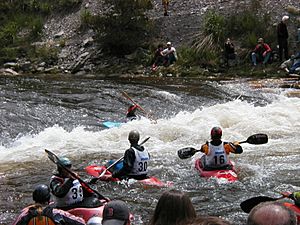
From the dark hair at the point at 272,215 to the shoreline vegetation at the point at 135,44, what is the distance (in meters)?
15.2

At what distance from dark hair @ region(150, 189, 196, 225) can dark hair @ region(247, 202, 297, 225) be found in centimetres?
60

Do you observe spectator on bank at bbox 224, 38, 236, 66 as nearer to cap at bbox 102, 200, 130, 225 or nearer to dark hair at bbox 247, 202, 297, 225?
cap at bbox 102, 200, 130, 225

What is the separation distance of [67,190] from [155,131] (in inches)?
225

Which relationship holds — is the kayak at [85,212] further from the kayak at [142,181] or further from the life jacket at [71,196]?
the kayak at [142,181]

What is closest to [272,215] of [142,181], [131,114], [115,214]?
[115,214]

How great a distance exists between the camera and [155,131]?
1148cm

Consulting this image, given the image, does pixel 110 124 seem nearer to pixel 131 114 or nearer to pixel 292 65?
pixel 131 114

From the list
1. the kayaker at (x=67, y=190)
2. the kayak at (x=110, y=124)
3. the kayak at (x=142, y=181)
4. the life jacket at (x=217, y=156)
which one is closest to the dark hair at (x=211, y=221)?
the kayaker at (x=67, y=190)

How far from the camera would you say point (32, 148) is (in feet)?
33.6

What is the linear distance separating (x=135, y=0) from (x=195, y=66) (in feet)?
14.7

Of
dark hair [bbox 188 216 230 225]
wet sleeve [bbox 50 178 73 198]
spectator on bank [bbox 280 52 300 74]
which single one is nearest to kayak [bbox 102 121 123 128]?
wet sleeve [bbox 50 178 73 198]

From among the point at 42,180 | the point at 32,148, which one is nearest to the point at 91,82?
the point at 32,148

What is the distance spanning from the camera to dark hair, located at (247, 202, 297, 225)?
236 centimetres

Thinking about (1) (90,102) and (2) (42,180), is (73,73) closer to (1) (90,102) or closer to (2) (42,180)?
(1) (90,102)
